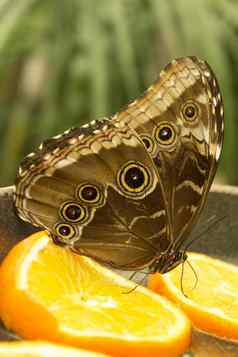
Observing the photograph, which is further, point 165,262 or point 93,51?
point 93,51

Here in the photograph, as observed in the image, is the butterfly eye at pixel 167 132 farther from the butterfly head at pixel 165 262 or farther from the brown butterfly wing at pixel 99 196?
the butterfly head at pixel 165 262

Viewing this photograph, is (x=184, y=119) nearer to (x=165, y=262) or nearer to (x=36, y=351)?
(x=165, y=262)

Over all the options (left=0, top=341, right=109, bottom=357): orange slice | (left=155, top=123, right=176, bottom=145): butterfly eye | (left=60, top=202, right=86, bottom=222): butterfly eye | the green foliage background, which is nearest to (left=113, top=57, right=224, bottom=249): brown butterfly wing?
(left=155, top=123, right=176, bottom=145): butterfly eye

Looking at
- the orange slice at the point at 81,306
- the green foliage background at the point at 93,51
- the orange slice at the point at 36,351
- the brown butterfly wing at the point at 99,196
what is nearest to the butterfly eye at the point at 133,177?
the brown butterfly wing at the point at 99,196

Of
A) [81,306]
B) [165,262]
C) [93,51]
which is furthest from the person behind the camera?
[93,51]

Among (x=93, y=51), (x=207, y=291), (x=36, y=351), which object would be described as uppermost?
(x=93, y=51)

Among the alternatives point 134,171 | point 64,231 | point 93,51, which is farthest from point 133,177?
point 93,51
